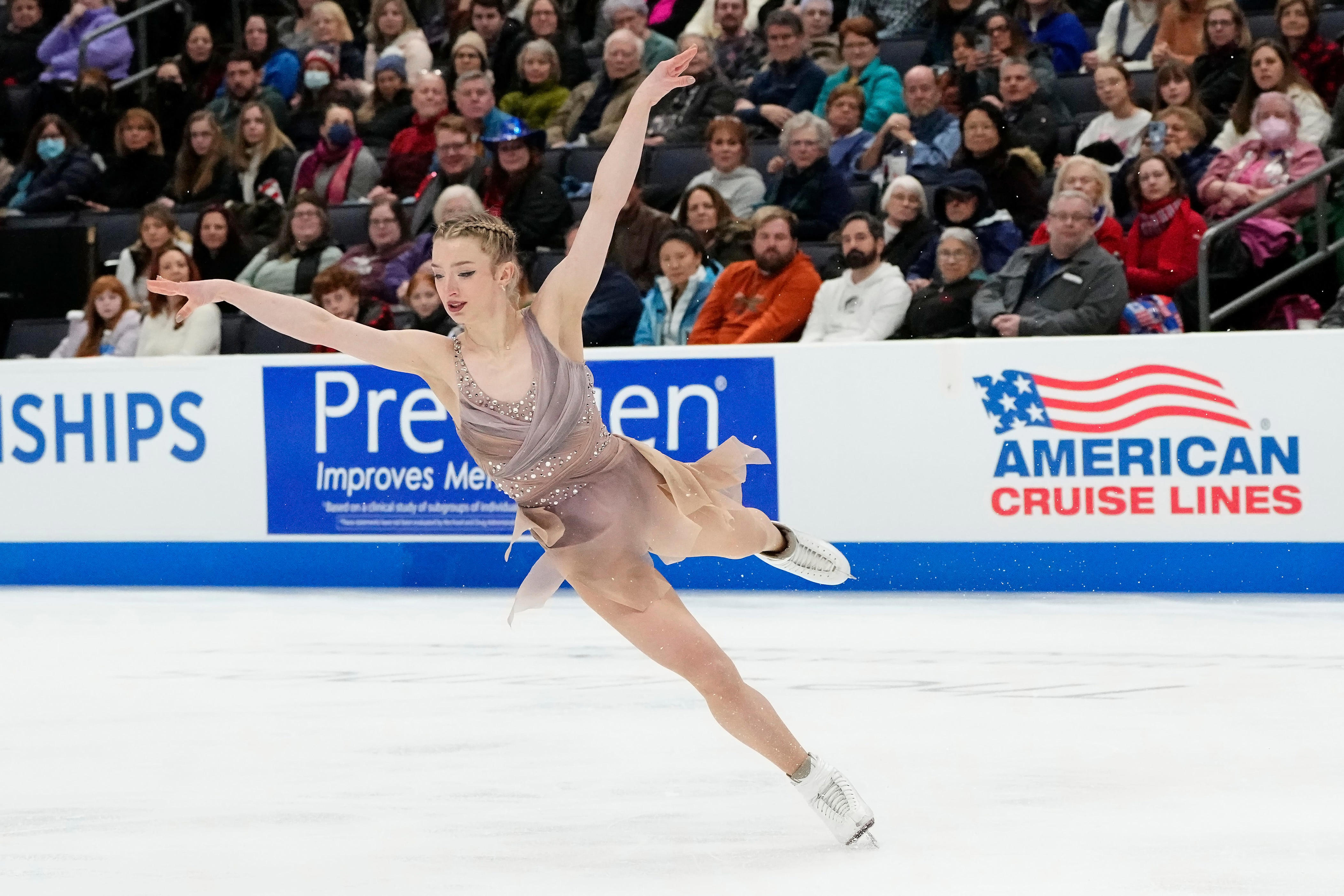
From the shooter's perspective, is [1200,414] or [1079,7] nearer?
[1200,414]

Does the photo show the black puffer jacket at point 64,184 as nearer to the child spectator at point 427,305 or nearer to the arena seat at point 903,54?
the child spectator at point 427,305

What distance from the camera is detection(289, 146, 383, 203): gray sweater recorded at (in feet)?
30.3

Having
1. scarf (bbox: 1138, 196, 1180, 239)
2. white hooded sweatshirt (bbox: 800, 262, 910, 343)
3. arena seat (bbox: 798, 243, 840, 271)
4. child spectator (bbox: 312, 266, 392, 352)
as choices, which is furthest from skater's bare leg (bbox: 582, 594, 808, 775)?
child spectator (bbox: 312, 266, 392, 352)

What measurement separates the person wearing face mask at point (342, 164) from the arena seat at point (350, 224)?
175mm

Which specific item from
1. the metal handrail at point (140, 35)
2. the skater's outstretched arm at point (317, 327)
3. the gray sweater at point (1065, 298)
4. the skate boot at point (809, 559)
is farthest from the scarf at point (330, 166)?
the skater's outstretched arm at point (317, 327)

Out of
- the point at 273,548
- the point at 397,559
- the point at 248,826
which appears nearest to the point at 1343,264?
the point at 397,559

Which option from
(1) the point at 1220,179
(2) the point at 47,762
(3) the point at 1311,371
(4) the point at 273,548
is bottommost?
(4) the point at 273,548

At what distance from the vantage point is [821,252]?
7.74 m

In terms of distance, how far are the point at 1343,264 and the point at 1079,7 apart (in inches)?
93.8

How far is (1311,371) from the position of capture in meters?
6.25

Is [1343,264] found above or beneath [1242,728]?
above

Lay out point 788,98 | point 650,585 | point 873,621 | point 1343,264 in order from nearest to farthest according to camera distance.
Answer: point 650,585 < point 873,621 < point 1343,264 < point 788,98

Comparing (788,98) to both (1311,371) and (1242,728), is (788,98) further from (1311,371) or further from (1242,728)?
(1242,728)

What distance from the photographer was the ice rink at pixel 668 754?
3059 mm
